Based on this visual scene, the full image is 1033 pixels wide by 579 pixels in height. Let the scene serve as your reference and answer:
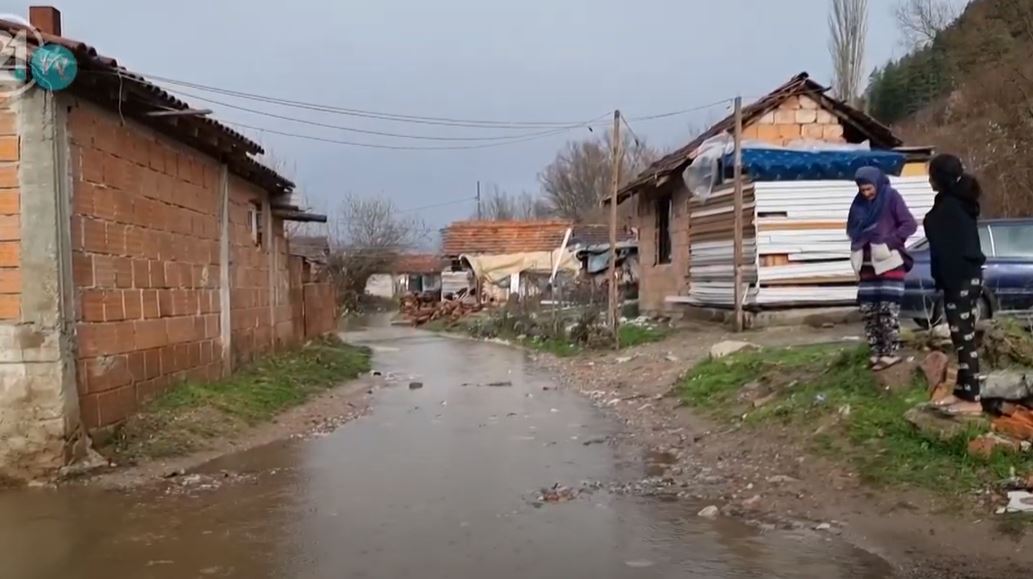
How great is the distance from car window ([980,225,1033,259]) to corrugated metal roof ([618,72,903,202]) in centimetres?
646

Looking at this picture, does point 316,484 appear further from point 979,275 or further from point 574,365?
point 574,365

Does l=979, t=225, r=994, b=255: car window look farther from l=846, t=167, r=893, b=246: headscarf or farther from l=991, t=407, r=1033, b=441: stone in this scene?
l=991, t=407, r=1033, b=441: stone

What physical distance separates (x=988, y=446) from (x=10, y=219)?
7861 millimetres

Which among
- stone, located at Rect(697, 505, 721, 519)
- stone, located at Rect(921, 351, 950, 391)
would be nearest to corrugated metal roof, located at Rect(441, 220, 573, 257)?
stone, located at Rect(921, 351, 950, 391)

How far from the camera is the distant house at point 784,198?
16.2 meters

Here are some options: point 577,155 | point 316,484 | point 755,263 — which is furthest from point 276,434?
point 577,155

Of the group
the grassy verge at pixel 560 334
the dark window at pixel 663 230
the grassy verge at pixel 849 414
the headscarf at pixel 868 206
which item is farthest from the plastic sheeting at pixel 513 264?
the headscarf at pixel 868 206

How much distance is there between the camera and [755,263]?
1623 centimetres

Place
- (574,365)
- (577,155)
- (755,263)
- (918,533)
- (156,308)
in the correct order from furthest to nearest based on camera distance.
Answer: (577,155)
(574,365)
(755,263)
(156,308)
(918,533)

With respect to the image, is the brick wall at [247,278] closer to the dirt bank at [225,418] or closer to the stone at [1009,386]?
the dirt bank at [225,418]

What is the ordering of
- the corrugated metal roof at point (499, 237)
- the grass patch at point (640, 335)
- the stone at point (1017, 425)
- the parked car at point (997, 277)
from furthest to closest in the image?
the corrugated metal roof at point (499, 237)
the grass patch at point (640, 335)
the parked car at point (997, 277)
the stone at point (1017, 425)

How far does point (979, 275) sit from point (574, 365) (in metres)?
11.2

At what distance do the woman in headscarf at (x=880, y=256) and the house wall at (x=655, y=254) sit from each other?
37.6ft

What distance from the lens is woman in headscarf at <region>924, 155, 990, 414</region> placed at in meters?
6.43
